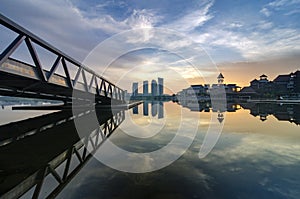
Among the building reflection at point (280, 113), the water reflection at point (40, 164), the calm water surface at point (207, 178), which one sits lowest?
the calm water surface at point (207, 178)

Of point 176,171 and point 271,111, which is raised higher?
point 271,111

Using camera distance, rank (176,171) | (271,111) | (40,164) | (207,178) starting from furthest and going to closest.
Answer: (271,111), (40,164), (176,171), (207,178)

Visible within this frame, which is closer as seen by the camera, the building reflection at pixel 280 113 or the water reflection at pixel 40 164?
the water reflection at pixel 40 164

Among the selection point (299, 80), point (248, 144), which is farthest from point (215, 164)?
point (299, 80)

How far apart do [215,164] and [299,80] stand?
82.9m

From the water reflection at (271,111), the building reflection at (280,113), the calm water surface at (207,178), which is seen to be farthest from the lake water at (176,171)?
the building reflection at (280,113)

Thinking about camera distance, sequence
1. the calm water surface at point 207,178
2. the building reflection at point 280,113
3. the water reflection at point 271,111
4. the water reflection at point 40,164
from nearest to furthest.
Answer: the calm water surface at point 207,178, the water reflection at point 40,164, the building reflection at point 280,113, the water reflection at point 271,111

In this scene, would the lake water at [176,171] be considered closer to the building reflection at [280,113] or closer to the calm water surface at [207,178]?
the calm water surface at [207,178]

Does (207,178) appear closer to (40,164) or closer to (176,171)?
(176,171)

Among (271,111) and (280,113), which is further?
(271,111)

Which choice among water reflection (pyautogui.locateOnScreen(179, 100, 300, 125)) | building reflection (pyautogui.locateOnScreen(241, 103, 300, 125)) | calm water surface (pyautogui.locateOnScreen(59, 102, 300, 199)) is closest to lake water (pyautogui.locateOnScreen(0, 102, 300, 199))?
calm water surface (pyautogui.locateOnScreen(59, 102, 300, 199))

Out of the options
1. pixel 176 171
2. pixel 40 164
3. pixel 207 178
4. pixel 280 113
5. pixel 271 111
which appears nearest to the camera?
pixel 207 178

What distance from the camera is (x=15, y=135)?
9539mm

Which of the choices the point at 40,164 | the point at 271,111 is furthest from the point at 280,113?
the point at 40,164
